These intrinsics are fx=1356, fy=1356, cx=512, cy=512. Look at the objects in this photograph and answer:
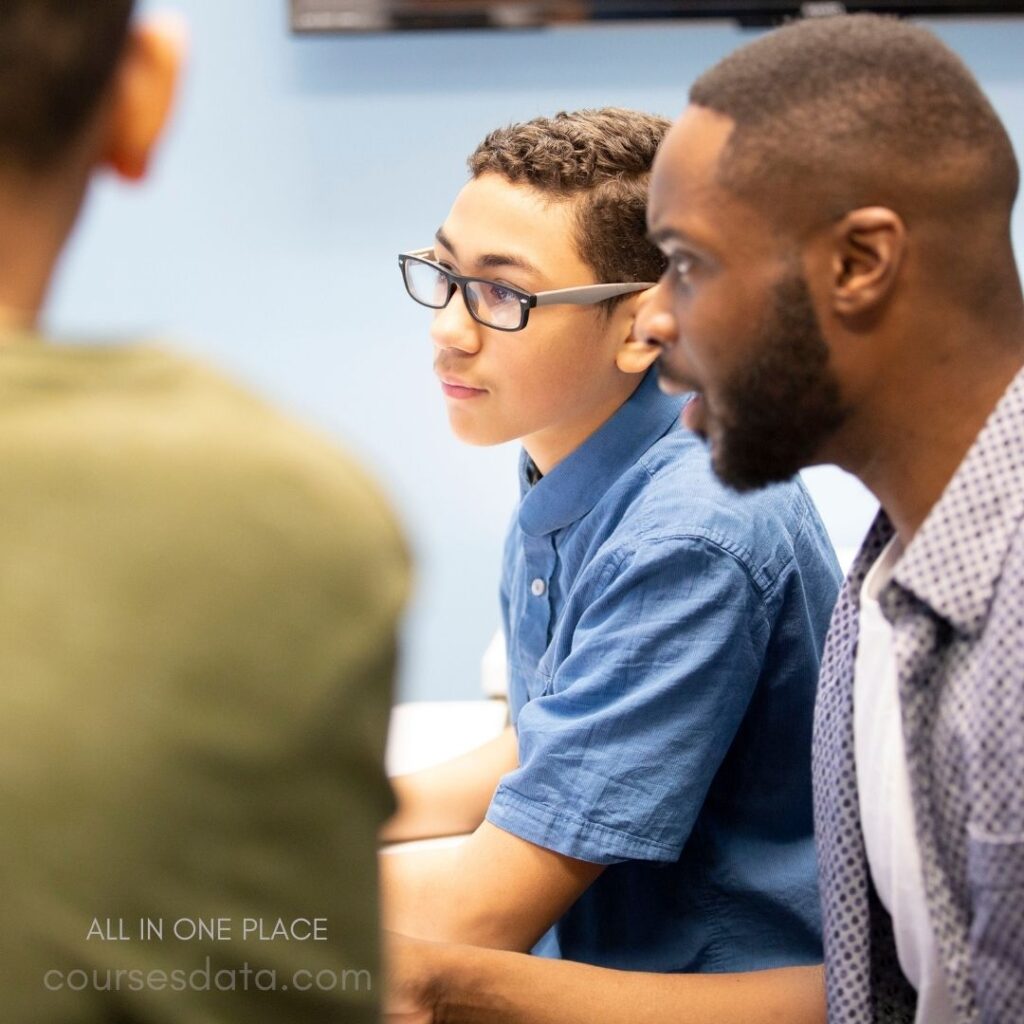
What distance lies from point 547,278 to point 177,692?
1.00 meters

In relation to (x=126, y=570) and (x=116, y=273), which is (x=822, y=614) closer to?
(x=126, y=570)

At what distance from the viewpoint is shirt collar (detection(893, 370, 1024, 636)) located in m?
0.91

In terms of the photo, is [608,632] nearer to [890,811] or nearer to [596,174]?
[890,811]

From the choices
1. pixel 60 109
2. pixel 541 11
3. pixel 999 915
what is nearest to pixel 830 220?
pixel 999 915

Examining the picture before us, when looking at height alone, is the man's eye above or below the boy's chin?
above

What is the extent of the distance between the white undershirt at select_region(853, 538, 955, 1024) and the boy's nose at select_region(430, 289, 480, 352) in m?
0.51

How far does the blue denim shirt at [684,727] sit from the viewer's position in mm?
1140

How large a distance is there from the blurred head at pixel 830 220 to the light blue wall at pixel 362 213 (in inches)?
54.3

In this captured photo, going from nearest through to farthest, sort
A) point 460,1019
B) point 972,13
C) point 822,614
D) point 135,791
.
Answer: point 135,791 < point 460,1019 < point 822,614 < point 972,13

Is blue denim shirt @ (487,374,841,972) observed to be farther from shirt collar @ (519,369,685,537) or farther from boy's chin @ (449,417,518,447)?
boy's chin @ (449,417,518,447)

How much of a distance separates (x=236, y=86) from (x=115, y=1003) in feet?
7.19

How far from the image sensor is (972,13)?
2.29m

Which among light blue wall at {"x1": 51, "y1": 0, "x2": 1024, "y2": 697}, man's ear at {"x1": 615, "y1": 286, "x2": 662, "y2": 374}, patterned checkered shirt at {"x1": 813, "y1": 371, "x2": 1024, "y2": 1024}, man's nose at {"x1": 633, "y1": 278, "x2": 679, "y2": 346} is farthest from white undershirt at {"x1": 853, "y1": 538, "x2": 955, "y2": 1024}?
light blue wall at {"x1": 51, "y1": 0, "x2": 1024, "y2": 697}

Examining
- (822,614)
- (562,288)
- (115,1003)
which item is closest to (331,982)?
(115,1003)
